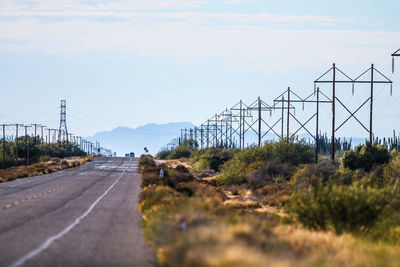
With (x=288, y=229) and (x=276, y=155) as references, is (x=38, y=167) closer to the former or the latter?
(x=276, y=155)

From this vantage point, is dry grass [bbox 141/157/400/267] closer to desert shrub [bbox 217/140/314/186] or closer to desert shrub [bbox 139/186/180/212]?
desert shrub [bbox 139/186/180/212]

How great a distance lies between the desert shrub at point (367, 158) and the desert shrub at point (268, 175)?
428 centimetres

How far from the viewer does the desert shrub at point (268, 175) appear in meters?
42.2

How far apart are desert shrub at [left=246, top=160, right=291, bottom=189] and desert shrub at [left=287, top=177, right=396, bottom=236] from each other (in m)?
22.9

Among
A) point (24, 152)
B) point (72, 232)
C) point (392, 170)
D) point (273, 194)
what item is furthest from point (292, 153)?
point (24, 152)

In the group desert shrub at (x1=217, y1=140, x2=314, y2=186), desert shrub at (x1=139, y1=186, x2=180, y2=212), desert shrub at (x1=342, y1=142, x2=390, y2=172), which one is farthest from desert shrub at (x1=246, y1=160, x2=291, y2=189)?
desert shrub at (x1=139, y1=186, x2=180, y2=212)

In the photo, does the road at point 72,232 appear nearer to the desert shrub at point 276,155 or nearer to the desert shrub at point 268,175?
the desert shrub at point 268,175

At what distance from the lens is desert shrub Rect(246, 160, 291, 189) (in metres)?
42.2

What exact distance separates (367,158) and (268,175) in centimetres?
706

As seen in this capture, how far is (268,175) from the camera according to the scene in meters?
44.0

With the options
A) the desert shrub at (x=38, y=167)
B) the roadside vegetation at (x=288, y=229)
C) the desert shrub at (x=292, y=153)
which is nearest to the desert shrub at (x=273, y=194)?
the roadside vegetation at (x=288, y=229)

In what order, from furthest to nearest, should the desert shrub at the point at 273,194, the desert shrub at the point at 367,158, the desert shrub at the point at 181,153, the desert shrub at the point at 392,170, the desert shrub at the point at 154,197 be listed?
the desert shrub at the point at 181,153
the desert shrub at the point at 367,158
the desert shrub at the point at 392,170
the desert shrub at the point at 273,194
the desert shrub at the point at 154,197

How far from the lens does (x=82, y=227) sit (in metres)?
20.3

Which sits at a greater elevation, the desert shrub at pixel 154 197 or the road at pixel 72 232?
the desert shrub at pixel 154 197
